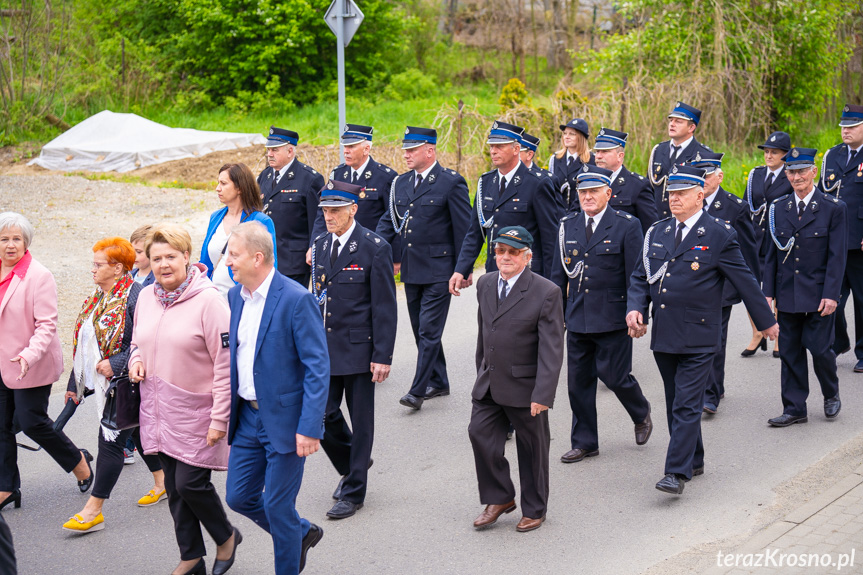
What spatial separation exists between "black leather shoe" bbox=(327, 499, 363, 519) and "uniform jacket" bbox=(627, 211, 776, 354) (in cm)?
221

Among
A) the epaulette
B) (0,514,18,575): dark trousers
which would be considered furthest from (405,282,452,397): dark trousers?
(0,514,18,575): dark trousers

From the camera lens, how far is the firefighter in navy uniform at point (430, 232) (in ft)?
27.3

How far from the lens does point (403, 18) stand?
110 ft

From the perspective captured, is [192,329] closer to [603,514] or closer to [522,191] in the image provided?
[603,514]

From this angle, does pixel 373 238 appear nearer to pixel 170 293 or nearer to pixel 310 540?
pixel 170 293

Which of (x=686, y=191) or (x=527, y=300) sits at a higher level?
(x=686, y=191)

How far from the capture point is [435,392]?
8.42 m

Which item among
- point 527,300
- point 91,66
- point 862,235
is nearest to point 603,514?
point 527,300

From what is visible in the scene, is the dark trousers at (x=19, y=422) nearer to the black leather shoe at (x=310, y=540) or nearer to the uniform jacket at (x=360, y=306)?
the uniform jacket at (x=360, y=306)

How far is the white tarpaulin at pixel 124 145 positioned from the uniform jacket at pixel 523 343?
18.0m

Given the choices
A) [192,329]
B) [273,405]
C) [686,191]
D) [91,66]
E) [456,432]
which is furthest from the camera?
[91,66]

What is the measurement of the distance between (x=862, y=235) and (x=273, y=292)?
21.4ft

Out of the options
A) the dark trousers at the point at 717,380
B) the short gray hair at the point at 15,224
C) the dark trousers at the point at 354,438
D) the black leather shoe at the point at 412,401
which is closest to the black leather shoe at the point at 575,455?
the dark trousers at the point at 717,380

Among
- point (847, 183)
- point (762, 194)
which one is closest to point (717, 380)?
point (762, 194)
